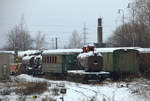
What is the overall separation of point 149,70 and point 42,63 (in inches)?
489

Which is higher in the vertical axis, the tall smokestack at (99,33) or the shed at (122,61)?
the tall smokestack at (99,33)

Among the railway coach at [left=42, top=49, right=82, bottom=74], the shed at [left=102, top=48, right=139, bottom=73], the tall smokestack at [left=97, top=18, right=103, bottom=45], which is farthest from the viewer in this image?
the tall smokestack at [left=97, top=18, right=103, bottom=45]

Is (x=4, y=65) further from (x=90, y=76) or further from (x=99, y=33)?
(x=99, y=33)

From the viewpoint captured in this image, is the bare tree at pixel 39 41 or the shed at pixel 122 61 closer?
the shed at pixel 122 61

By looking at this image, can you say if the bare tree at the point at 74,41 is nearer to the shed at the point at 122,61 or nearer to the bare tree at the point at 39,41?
the bare tree at the point at 39,41

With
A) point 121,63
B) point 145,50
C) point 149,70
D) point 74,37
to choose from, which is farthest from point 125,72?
point 74,37

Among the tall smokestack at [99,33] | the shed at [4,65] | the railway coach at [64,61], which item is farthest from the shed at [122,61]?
the tall smokestack at [99,33]

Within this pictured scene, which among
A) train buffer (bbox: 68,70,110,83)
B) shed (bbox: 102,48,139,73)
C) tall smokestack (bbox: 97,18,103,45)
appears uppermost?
tall smokestack (bbox: 97,18,103,45)

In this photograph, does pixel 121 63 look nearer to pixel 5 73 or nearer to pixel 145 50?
pixel 145 50

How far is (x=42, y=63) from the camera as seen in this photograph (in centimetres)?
3147

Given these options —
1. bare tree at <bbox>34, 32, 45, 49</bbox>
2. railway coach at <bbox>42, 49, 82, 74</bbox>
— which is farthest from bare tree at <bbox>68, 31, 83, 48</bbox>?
railway coach at <bbox>42, 49, 82, 74</bbox>

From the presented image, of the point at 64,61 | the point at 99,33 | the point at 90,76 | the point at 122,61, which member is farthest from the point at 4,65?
the point at 99,33

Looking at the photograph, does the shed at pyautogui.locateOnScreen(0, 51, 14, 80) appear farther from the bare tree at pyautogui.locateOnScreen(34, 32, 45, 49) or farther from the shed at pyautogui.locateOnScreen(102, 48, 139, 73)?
the bare tree at pyautogui.locateOnScreen(34, 32, 45, 49)

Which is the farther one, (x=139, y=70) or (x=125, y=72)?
(x=139, y=70)
